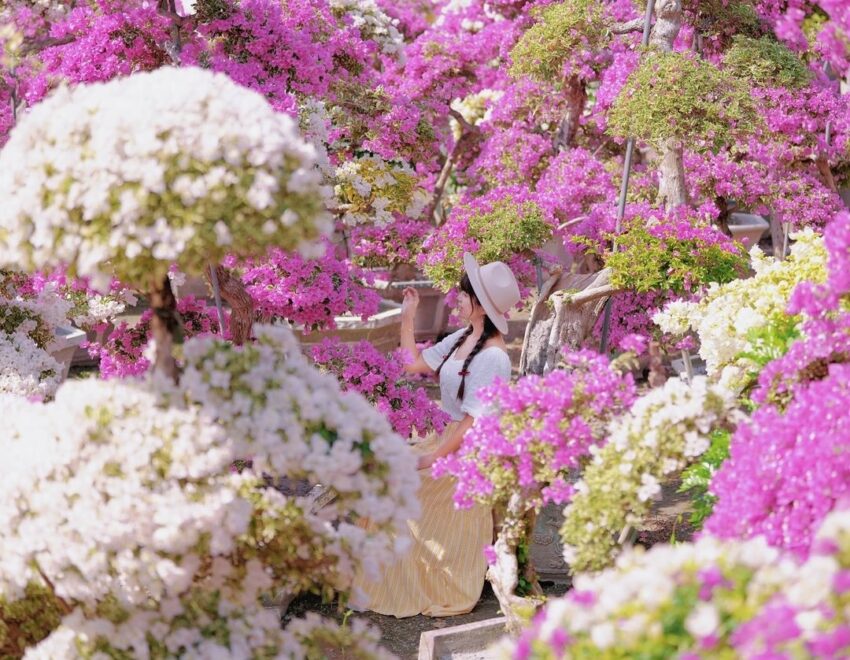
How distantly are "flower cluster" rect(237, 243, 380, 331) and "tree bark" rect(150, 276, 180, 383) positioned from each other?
305 centimetres

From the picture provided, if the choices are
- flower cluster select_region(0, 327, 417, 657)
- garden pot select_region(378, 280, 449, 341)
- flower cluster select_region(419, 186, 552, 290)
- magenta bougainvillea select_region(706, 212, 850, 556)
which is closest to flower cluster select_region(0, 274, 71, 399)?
flower cluster select_region(419, 186, 552, 290)

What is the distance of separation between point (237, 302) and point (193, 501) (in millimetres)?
3723

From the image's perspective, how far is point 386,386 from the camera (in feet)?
21.4

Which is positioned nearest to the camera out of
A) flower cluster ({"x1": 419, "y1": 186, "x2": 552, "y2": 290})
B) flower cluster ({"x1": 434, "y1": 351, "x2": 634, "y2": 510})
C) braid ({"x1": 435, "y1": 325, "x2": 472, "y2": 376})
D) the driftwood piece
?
flower cluster ({"x1": 434, "y1": 351, "x2": 634, "y2": 510})

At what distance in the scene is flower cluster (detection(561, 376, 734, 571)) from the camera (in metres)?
3.60

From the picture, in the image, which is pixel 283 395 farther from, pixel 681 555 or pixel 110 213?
pixel 681 555

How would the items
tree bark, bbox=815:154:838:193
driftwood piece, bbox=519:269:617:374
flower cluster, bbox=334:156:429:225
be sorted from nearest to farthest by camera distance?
1. driftwood piece, bbox=519:269:617:374
2. flower cluster, bbox=334:156:429:225
3. tree bark, bbox=815:154:838:193

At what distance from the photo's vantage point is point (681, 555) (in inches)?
102

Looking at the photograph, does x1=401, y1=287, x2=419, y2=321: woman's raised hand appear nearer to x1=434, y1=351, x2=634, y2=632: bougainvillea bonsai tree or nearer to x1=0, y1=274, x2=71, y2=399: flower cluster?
x1=434, y1=351, x2=634, y2=632: bougainvillea bonsai tree

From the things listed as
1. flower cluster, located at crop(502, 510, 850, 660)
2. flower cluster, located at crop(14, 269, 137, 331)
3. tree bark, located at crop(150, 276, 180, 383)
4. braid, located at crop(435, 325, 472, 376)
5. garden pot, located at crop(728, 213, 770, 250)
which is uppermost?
tree bark, located at crop(150, 276, 180, 383)

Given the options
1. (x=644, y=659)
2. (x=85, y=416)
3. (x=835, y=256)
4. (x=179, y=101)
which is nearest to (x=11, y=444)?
(x=85, y=416)

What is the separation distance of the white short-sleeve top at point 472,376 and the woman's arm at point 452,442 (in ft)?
0.20

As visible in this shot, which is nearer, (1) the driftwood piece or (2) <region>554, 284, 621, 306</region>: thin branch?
(2) <region>554, 284, 621, 306</region>: thin branch

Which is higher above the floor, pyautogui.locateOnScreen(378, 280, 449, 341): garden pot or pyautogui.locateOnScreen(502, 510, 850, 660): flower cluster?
pyautogui.locateOnScreen(502, 510, 850, 660): flower cluster
